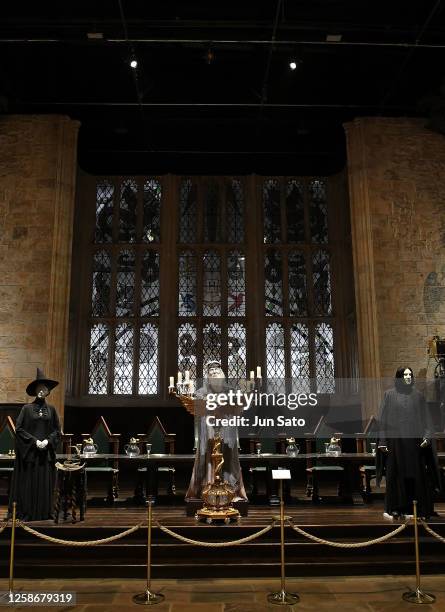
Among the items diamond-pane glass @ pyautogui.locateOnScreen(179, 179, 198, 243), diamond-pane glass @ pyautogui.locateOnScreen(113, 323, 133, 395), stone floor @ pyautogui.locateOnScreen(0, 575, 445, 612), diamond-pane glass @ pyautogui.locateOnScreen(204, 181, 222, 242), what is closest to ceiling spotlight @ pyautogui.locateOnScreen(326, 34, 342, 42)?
diamond-pane glass @ pyautogui.locateOnScreen(204, 181, 222, 242)

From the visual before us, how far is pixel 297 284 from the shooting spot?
43.3ft

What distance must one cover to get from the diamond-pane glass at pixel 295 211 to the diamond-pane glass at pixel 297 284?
431mm

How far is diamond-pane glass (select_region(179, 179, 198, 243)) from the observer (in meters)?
13.5

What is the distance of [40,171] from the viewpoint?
11148 millimetres

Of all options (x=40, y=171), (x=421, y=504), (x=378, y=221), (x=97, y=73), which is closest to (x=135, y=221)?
(x=40, y=171)

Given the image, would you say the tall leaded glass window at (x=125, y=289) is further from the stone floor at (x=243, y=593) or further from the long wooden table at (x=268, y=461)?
the stone floor at (x=243, y=593)

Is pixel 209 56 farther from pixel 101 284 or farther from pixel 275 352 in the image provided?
pixel 275 352

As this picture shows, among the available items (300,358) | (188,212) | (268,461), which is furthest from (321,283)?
(268,461)

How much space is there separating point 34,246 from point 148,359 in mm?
3502

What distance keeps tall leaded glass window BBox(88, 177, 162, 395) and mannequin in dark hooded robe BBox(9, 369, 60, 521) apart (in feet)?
19.4

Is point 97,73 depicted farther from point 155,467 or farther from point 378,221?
point 155,467

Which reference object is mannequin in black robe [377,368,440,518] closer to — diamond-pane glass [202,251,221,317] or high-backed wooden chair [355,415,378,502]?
high-backed wooden chair [355,415,378,502]

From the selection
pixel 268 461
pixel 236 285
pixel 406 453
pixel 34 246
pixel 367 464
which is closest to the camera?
pixel 406 453

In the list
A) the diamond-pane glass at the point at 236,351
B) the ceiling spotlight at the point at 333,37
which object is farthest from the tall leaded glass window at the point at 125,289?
the ceiling spotlight at the point at 333,37
